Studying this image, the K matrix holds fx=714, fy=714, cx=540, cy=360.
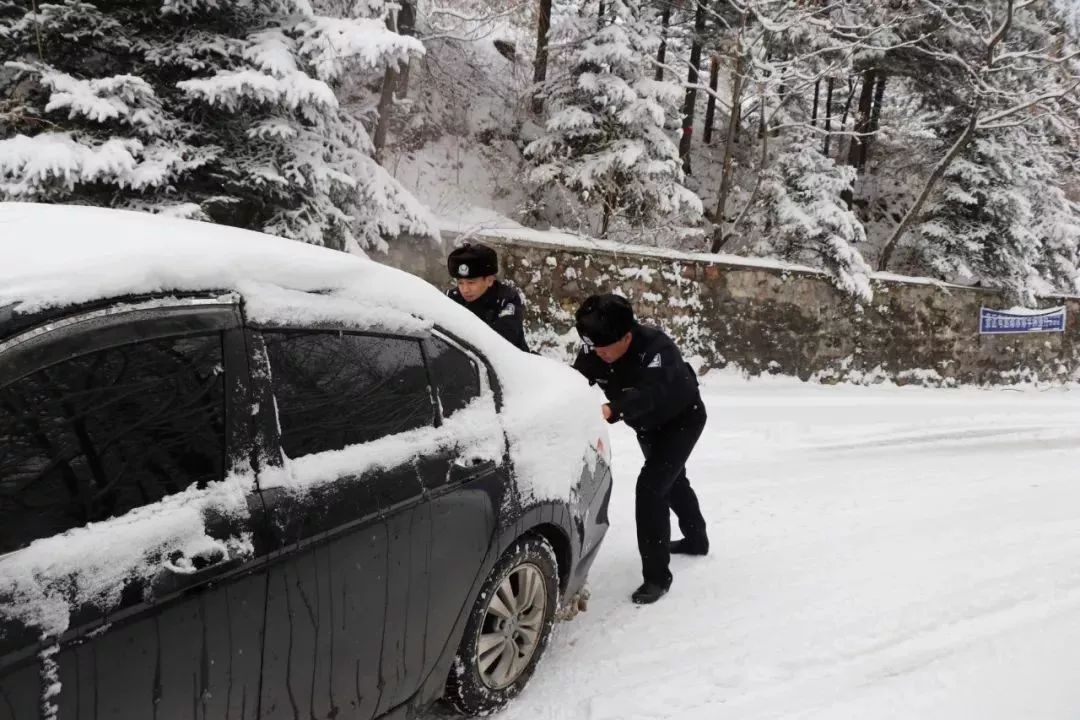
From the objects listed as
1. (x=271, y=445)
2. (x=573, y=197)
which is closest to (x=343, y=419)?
(x=271, y=445)

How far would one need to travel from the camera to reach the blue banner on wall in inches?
513

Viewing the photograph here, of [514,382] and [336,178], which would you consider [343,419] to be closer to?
[514,382]

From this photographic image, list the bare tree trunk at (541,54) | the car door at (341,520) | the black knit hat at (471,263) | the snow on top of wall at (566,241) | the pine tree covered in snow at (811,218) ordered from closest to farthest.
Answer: the car door at (341,520) → the black knit hat at (471,263) → the snow on top of wall at (566,241) → the pine tree covered in snow at (811,218) → the bare tree trunk at (541,54)

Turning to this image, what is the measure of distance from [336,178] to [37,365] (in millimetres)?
5470

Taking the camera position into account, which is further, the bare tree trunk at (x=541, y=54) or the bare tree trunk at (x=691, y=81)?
the bare tree trunk at (x=691, y=81)

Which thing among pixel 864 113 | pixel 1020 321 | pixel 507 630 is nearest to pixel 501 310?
pixel 507 630

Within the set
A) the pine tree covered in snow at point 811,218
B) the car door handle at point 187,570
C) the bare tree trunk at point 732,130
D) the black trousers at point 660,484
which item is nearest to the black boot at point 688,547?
the black trousers at point 660,484

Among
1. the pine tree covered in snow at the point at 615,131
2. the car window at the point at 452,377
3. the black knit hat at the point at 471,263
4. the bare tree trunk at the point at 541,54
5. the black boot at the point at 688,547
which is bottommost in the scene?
the black boot at the point at 688,547

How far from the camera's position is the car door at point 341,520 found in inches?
74.3

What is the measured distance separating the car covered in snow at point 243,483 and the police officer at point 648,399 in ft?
2.71

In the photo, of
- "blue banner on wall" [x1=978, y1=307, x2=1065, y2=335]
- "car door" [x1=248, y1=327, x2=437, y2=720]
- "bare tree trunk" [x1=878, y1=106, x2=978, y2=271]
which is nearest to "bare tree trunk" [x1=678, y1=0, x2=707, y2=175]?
"bare tree trunk" [x1=878, y1=106, x2=978, y2=271]

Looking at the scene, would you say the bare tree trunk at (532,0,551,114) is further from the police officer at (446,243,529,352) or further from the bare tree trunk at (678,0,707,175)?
the police officer at (446,243,529,352)

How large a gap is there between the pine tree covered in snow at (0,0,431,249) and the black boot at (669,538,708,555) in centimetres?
423

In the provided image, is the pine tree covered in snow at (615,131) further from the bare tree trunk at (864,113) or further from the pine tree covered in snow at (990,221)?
the bare tree trunk at (864,113)
